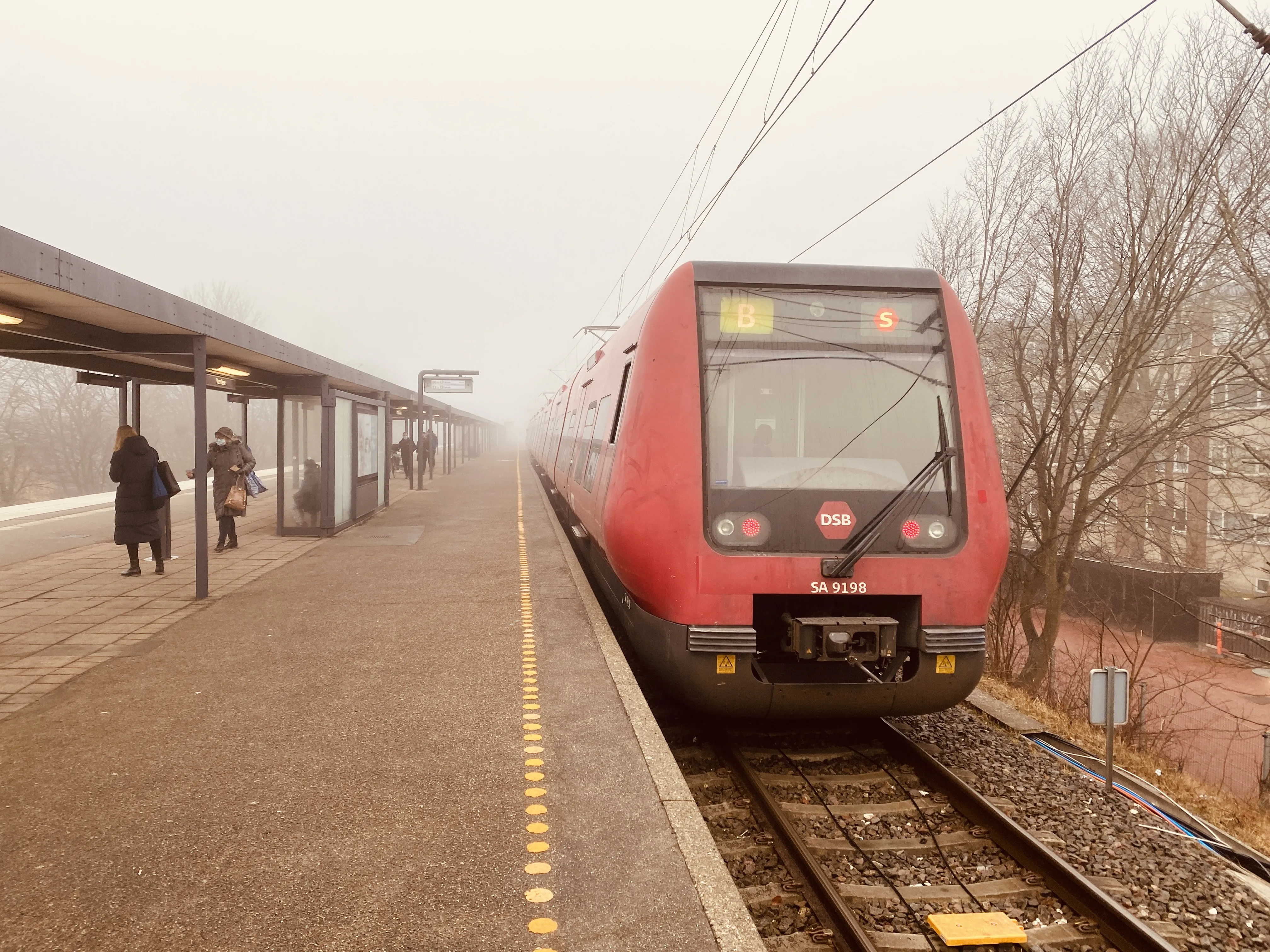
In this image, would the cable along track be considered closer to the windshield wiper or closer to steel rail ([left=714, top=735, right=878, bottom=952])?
steel rail ([left=714, top=735, right=878, bottom=952])

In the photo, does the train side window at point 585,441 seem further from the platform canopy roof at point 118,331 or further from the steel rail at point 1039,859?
the steel rail at point 1039,859

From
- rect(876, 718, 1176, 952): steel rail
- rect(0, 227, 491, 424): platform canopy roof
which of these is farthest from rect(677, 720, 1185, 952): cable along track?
rect(0, 227, 491, 424): platform canopy roof

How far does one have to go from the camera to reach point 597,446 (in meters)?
7.36

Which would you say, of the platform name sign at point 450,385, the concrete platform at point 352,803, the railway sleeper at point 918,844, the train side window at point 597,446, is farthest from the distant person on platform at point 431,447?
the railway sleeper at point 918,844

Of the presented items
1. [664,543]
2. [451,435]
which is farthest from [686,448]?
[451,435]

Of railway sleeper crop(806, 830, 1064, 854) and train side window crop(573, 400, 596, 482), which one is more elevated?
train side window crop(573, 400, 596, 482)

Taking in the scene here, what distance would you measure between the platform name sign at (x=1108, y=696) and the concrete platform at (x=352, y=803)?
9.55 ft

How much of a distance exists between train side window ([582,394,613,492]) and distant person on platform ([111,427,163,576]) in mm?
4457

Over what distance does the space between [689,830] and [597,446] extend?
437 cm

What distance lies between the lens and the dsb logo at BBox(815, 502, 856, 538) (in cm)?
466

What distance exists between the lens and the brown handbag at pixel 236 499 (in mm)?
10375

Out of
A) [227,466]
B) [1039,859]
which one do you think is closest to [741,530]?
[1039,859]

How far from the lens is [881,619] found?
4.50 m

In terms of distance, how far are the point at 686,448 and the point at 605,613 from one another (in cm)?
383
